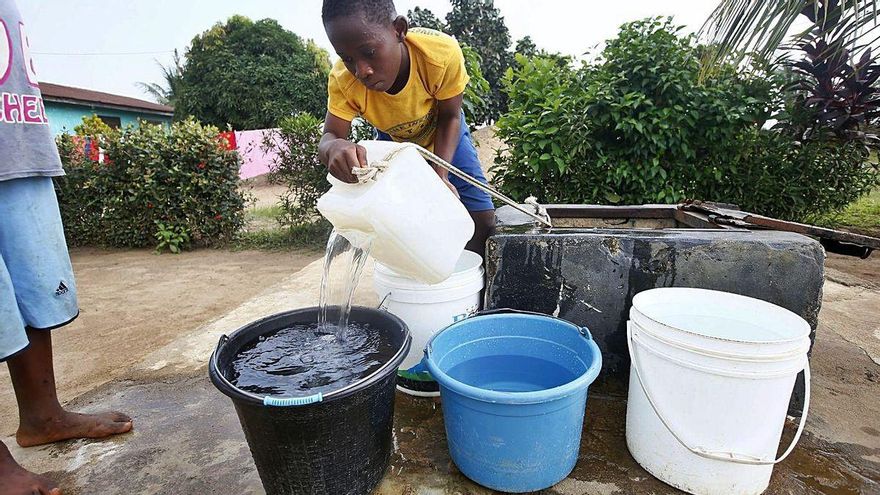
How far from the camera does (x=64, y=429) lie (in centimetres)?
187

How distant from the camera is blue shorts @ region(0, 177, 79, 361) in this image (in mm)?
1629

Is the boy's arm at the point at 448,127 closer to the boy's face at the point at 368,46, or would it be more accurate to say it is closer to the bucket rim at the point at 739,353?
the boy's face at the point at 368,46

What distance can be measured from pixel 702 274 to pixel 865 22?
2.04 metres

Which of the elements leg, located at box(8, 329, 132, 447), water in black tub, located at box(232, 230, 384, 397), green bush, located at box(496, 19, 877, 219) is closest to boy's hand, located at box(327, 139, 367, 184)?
water in black tub, located at box(232, 230, 384, 397)

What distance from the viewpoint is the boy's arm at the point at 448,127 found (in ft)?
7.24

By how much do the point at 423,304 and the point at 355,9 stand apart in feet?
3.79

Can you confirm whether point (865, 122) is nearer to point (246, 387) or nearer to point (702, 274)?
point (702, 274)

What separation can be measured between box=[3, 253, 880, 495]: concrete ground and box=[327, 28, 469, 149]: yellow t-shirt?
4.41ft

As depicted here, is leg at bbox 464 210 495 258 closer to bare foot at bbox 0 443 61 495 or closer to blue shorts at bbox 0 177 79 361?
blue shorts at bbox 0 177 79 361

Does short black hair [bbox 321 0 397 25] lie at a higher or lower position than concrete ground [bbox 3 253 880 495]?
higher

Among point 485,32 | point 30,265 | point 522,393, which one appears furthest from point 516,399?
point 485,32

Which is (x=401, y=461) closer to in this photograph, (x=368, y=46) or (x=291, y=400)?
(x=291, y=400)

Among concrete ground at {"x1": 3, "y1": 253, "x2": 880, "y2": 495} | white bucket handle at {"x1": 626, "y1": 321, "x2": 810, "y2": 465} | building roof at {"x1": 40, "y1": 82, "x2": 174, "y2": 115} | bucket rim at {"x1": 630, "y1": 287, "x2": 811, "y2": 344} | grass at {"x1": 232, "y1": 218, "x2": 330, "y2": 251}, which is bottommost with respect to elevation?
grass at {"x1": 232, "y1": 218, "x2": 330, "y2": 251}

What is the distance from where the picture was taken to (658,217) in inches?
124
